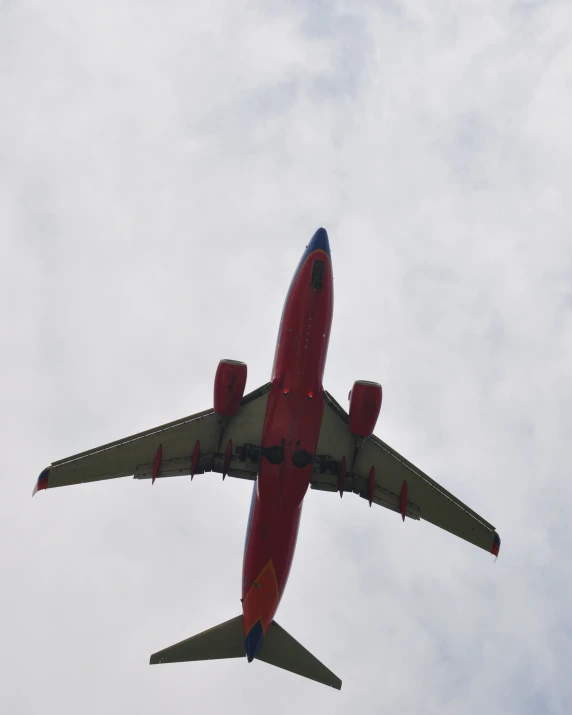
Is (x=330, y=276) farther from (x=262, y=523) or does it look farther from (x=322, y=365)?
(x=262, y=523)

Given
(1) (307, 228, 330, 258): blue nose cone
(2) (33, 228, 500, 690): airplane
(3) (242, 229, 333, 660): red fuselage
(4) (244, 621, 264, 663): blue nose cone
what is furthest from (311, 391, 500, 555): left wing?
(1) (307, 228, 330, 258): blue nose cone

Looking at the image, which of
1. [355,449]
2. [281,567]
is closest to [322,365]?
[355,449]

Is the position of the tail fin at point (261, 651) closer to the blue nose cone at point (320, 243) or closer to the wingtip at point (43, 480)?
the wingtip at point (43, 480)

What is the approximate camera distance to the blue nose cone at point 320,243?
2619 cm

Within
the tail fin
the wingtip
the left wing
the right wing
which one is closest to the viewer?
the wingtip

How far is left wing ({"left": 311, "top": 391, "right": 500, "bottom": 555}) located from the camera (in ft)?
95.6

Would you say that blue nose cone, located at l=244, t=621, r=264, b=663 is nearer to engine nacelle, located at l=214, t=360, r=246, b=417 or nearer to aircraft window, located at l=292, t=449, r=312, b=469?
aircraft window, located at l=292, t=449, r=312, b=469

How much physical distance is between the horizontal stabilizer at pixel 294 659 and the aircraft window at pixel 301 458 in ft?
28.5

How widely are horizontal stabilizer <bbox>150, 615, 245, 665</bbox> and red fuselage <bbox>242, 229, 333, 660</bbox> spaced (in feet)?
8.84

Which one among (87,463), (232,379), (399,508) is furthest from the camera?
(399,508)

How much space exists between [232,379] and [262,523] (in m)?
5.97

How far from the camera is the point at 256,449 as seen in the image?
28297 millimetres

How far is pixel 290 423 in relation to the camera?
84.3ft

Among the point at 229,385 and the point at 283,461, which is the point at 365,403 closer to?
the point at 283,461
